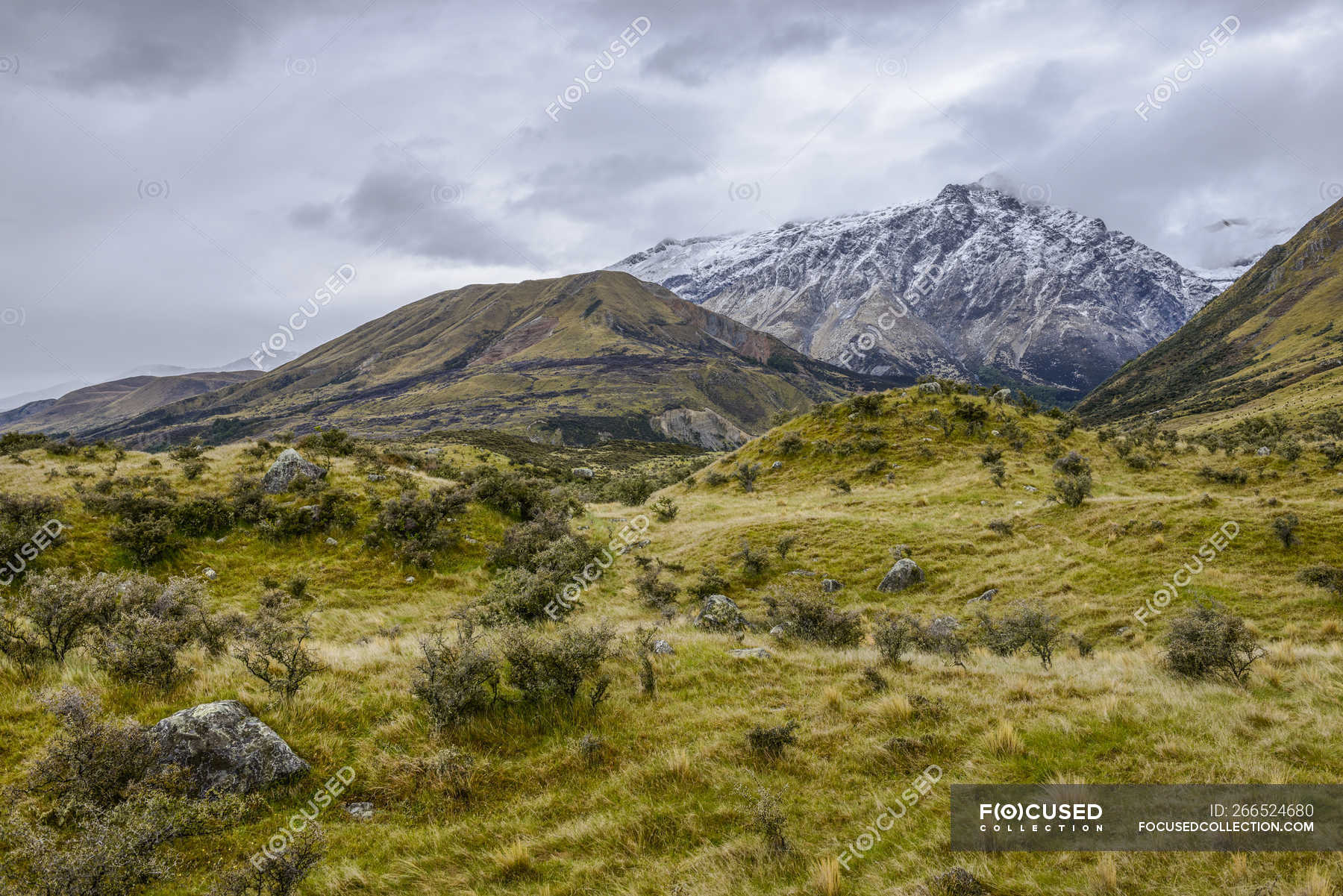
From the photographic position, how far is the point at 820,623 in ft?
44.7

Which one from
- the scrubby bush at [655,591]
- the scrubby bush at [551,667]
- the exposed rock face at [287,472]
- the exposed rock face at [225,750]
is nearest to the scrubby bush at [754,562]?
the scrubby bush at [655,591]

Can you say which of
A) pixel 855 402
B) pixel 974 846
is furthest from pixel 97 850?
pixel 855 402

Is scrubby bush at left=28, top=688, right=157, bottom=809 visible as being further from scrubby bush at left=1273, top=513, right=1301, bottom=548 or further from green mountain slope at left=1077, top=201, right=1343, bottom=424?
green mountain slope at left=1077, top=201, right=1343, bottom=424

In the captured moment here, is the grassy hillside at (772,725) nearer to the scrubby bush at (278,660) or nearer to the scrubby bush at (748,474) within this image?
the scrubby bush at (278,660)

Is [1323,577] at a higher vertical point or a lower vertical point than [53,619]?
lower

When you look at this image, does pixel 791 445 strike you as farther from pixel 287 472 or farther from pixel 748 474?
pixel 287 472

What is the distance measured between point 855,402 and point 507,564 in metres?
33.0

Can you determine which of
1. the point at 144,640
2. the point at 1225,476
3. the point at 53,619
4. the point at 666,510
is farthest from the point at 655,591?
the point at 1225,476

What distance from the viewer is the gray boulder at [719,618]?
48.9ft

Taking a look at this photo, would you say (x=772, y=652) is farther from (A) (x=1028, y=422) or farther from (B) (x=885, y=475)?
(A) (x=1028, y=422)

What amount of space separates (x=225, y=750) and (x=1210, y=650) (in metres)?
15.3

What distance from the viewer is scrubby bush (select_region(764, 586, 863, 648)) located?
13.2 metres

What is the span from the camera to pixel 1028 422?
131ft

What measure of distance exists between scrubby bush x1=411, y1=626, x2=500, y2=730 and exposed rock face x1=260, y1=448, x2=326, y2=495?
1939 cm
